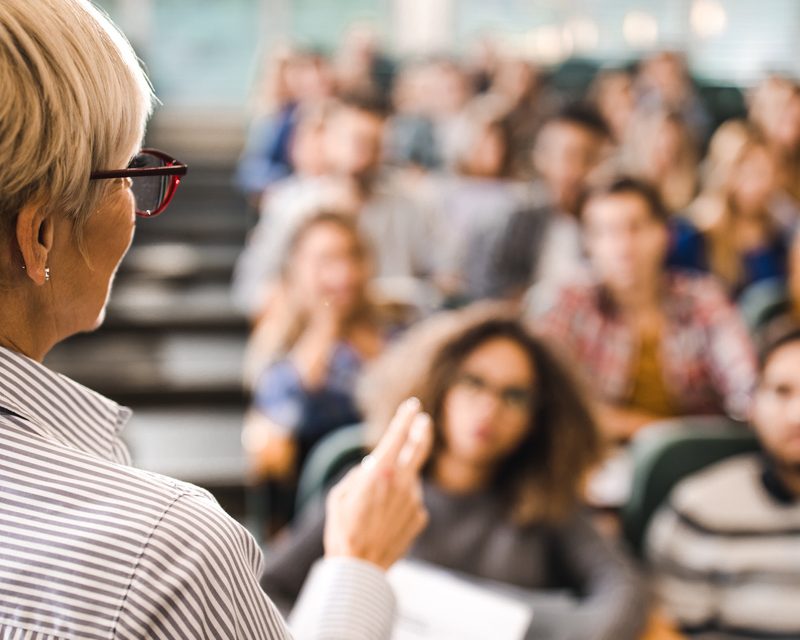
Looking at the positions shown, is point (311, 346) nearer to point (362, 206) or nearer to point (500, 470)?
point (500, 470)

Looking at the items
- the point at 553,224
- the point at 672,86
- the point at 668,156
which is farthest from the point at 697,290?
the point at 672,86

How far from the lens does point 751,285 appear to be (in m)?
3.51

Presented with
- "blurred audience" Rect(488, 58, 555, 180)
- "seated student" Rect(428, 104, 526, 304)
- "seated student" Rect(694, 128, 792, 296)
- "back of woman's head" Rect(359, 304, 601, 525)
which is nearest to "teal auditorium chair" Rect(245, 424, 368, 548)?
"back of woman's head" Rect(359, 304, 601, 525)

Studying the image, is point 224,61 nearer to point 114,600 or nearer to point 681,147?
point 681,147

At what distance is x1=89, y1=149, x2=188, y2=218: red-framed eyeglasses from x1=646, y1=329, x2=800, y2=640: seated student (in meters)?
1.36

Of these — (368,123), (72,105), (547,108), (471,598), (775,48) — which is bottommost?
(471,598)

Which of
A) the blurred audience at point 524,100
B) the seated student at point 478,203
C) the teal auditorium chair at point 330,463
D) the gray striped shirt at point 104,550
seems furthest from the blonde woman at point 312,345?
the blurred audience at point 524,100

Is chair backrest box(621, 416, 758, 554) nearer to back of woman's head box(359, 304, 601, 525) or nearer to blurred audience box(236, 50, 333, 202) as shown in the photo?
back of woman's head box(359, 304, 601, 525)

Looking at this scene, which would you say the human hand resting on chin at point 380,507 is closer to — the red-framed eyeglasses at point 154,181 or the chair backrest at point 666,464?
the red-framed eyeglasses at point 154,181

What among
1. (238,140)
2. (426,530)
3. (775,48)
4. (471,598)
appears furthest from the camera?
(775,48)

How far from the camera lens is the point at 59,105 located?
53 cm

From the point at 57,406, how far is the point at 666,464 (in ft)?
5.00

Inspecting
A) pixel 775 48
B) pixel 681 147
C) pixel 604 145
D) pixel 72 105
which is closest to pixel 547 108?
pixel 681 147

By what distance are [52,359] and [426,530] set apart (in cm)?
241
